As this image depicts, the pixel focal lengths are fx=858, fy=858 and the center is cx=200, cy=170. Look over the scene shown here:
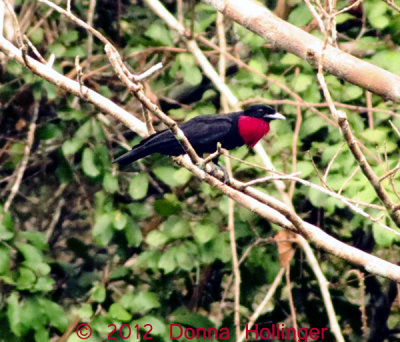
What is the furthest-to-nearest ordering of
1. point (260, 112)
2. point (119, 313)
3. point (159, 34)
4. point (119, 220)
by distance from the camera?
point (159, 34)
point (119, 220)
point (119, 313)
point (260, 112)

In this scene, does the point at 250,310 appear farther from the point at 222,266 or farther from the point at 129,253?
the point at 129,253

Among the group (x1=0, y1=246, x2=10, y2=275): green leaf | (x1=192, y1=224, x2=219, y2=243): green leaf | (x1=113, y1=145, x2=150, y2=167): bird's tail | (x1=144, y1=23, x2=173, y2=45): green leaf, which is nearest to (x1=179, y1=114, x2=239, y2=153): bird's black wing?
(x1=113, y1=145, x2=150, y2=167): bird's tail

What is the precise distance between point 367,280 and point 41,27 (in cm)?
229

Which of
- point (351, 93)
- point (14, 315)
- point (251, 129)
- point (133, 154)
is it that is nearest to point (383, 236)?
point (251, 129)

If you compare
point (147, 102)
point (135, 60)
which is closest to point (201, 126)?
point (147, 102)

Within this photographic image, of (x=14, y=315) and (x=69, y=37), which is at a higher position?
(x=69, y=37)

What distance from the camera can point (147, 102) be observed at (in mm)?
2365

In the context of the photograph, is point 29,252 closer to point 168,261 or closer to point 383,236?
point 168,261

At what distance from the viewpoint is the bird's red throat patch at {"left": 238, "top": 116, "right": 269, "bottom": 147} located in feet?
11.2

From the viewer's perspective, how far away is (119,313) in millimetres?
3959

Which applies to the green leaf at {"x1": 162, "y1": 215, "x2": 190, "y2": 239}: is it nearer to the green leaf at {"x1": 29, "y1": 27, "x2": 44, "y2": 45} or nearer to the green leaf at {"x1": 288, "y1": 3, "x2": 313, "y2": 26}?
the green leaf at {"x1": 288, "y1": 3, "x2": 313, "y2": 26}

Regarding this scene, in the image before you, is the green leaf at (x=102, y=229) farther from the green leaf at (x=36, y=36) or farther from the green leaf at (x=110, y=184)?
the green leaf at (x=36, y=36)

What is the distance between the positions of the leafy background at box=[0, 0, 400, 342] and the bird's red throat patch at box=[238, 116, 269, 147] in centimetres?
46

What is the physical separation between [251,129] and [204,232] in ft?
2.48
